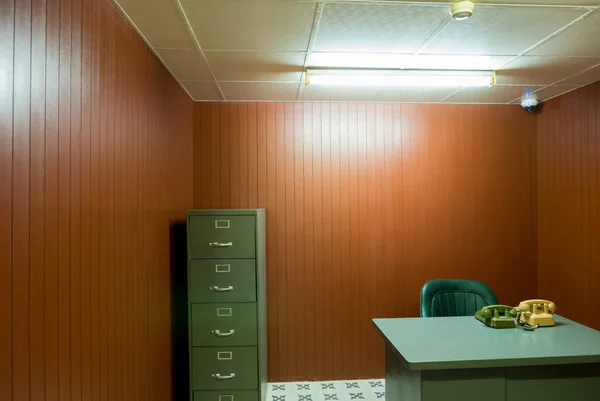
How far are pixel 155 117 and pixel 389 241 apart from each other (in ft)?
7.76

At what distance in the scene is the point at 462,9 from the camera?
6.09 ft

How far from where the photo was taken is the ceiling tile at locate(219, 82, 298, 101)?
317 cm

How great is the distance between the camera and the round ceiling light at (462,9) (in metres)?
1.84

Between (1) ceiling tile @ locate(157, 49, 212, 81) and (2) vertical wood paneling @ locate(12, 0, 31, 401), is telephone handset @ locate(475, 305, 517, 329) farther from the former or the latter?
(1) ceiling tile @ locate(157, 49, 212, 81)

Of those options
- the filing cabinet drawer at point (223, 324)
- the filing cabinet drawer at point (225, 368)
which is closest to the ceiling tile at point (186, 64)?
the filing cabinet drawer at point (223, 324)

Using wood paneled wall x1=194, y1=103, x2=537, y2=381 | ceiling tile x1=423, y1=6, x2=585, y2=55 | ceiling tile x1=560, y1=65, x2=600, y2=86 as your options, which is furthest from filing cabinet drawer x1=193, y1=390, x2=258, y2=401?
ceiling tile x1=560, y1=65, x2=600, y2=86

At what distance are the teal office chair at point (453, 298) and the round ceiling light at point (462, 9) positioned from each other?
184 centimetres

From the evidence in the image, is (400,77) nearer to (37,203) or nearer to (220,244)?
(220,244)

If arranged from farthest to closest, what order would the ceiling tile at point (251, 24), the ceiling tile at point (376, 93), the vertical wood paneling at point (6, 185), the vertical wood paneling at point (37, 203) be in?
the ceiling tile at point (376, 93), the ceiling tile at point (251, 24), the vertical wood paneling at point (37, 203), the vertical wood paneling at point (6, 185)

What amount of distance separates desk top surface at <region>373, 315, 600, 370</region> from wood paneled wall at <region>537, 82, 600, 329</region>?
42.8 inches

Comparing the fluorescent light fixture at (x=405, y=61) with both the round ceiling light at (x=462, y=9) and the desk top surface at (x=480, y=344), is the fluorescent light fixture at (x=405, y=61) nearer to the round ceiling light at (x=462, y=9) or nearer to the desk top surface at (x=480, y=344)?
the round ceiling light at (x=462, y=9)

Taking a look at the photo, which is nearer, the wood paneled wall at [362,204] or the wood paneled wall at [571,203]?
the wood paneled wall at [571,203]

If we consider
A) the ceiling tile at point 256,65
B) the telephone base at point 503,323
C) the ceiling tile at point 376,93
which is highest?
the ceiling tile at point 256,65

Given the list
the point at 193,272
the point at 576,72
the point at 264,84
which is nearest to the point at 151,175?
the point at 193,272
